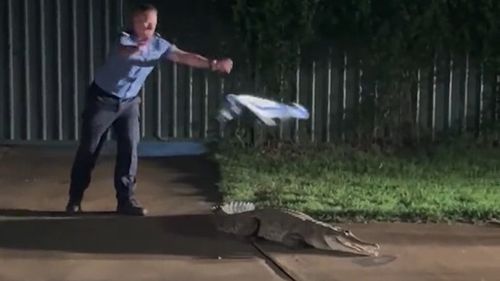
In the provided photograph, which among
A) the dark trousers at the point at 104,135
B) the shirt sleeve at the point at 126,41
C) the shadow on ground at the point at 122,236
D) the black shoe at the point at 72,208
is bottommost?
the shadow on ground at the point at 122,236

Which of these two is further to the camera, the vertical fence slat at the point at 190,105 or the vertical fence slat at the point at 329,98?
the vertical fence slat at the point at 329,98

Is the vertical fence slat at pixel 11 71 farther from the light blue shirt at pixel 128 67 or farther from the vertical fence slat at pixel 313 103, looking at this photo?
the light blue shirt at pixel 128 67

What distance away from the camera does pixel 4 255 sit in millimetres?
7590

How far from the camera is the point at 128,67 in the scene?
865 centimetres

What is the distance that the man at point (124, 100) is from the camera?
8602 mm

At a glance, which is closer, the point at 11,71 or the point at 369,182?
the point at 369,182

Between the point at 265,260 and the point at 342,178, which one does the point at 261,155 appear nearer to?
the point at 342,178

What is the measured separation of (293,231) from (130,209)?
1543 mm

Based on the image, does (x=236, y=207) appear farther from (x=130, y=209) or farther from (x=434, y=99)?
(x=434, y=99)

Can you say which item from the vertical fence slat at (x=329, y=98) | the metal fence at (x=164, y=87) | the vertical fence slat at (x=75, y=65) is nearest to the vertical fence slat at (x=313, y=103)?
the metal fence at (x=164, y=87)

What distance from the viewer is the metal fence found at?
1192cm

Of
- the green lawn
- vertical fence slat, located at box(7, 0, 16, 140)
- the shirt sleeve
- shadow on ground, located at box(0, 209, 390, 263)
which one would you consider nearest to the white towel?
the green lawn

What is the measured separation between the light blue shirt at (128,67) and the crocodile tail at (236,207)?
113 cm

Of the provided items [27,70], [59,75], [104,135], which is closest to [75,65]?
[59,75]
